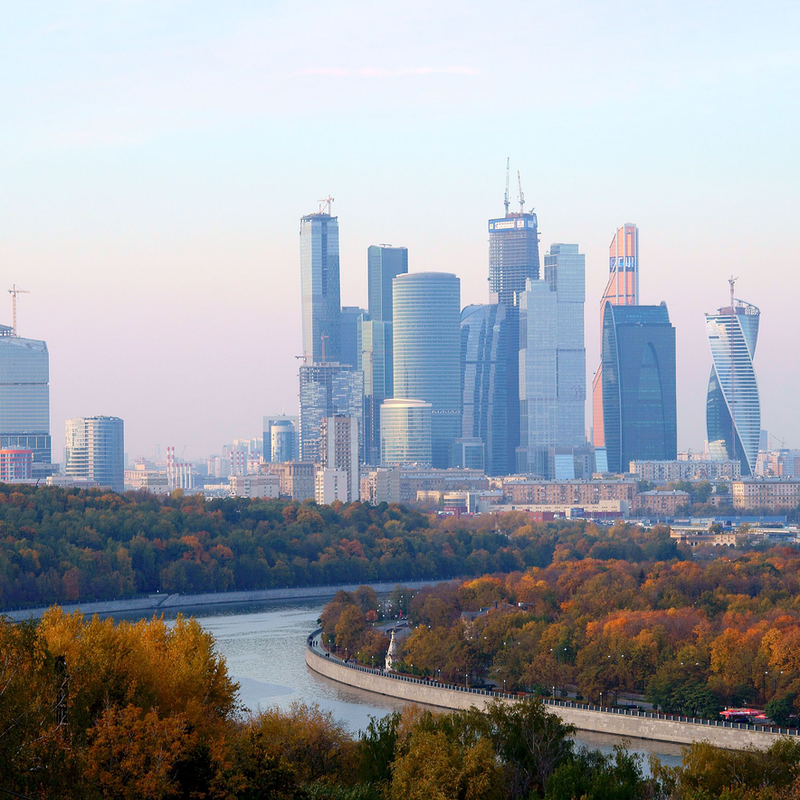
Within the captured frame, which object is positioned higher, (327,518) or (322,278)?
(322,278)

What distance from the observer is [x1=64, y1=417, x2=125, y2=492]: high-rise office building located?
149 meters

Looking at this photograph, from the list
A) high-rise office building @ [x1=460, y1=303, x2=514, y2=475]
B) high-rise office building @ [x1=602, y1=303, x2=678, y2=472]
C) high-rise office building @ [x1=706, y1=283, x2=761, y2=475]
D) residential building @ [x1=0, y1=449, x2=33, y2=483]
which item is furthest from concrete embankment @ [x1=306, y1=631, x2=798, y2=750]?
high-rise office building @ [x1=460, y1=303, x2=514, y2=475]

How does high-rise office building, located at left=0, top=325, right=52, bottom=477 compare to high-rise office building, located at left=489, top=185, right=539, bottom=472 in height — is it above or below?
below

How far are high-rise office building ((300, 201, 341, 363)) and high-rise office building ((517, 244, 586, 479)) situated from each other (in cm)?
2384

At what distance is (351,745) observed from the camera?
953 inches

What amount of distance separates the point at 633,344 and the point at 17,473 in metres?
67.0

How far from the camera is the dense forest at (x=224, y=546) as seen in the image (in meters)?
63.5

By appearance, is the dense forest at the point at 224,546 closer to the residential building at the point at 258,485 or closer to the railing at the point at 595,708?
the railing at the point at 595,708

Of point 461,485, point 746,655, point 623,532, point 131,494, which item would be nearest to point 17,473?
point 461,485

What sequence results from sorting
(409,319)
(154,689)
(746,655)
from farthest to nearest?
1. (409,319)
2. (746,655)
3. (154,689)

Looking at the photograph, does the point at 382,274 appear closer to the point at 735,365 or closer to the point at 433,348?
the point at 433,348

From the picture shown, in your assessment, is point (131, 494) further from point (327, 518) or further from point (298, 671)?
point (298, 671)

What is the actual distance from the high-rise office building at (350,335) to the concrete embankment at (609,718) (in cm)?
15199

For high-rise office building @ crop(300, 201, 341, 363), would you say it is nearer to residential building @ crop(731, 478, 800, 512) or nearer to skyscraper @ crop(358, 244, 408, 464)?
skyscraper @ crop(358, 244, 408, 464)
